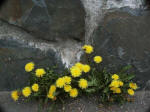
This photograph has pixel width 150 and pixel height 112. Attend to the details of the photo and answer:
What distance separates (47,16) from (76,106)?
0.99 meters

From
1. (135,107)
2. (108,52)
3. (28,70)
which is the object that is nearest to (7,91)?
(28,70)

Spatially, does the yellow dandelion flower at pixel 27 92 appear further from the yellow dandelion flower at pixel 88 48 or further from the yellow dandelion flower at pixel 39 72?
the yellow dandelion flower at pixel 88 48

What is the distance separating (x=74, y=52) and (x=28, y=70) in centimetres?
53

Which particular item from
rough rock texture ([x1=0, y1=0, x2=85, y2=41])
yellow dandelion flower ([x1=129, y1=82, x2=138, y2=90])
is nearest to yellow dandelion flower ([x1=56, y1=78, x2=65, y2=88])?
rough rock texture ([x1=0, y1=0, x2=85, y2=41])

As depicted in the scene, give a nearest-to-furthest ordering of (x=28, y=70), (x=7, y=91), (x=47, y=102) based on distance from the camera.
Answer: (x=28, y=70), (x=47, y=102), (x=7, y=91)

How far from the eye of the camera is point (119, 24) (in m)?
1.93

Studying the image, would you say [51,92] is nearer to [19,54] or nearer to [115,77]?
[19,54]

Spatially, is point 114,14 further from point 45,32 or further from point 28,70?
point 28,70

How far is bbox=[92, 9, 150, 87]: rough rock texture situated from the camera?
1.92 metres

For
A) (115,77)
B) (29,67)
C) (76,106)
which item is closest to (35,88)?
(29,67)

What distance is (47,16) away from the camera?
1828 millimetres

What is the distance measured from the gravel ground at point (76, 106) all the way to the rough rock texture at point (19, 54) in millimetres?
224

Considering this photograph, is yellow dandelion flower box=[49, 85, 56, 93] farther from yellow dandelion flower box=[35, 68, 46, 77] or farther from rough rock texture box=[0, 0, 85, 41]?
rough rock texture box=[0, 0, 85, 41]

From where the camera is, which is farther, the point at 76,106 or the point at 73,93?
the point at 76,106
